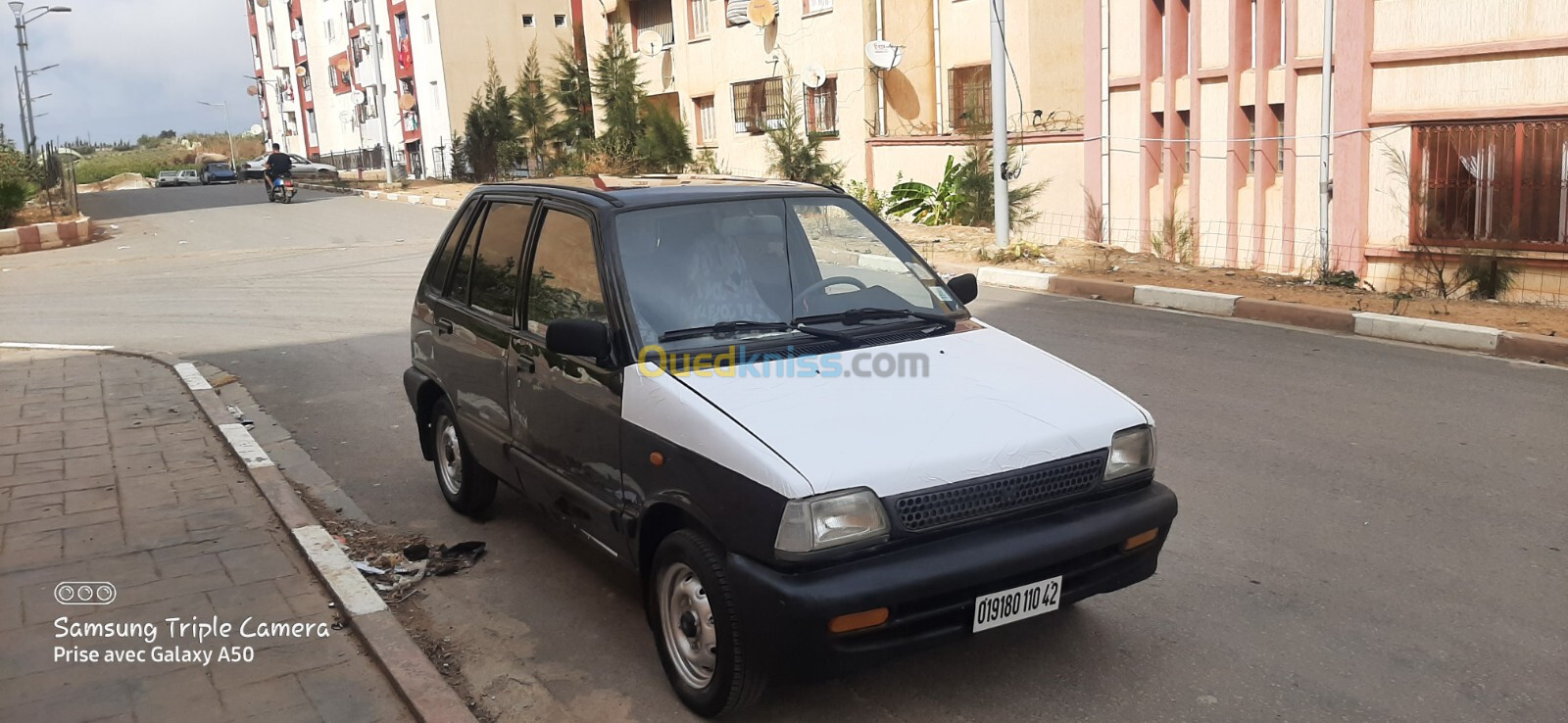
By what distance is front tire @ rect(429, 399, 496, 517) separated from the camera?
6141mm

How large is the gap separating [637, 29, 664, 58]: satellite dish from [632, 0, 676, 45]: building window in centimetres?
10

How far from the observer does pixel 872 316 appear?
4.74m

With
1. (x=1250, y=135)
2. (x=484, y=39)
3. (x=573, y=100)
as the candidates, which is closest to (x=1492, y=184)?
(x=1250, y=135)

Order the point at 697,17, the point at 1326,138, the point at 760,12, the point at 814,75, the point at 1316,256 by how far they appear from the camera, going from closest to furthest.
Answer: the point at 1326,138
the point at 1316,256
the point at 814,75
the point at 760,12
the point at 697,17

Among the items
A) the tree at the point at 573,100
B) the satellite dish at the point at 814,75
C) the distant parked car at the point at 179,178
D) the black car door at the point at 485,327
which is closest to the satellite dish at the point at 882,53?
the satellite dish at the point at 814,75

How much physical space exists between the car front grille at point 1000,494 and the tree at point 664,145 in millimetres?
28573

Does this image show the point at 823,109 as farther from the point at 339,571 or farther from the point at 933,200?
the point at 339,571

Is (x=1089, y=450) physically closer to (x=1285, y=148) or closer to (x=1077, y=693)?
(x=1077, y=693)

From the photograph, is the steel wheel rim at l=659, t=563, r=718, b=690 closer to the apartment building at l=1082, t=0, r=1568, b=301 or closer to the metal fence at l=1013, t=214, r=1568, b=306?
the metal fence at l=1013, t=214, r=1568, b=306

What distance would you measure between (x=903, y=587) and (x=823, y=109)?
23919 mm

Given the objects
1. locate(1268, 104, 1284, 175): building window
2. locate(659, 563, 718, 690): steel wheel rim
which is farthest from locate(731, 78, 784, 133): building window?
locate(659, 563, 718, 690): steel wheel rim

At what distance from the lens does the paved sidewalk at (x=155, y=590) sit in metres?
4.32

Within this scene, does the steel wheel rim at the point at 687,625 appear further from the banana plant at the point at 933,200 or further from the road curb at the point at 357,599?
the banana plant at the point at 933,200

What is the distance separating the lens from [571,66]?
3928 centimetres
